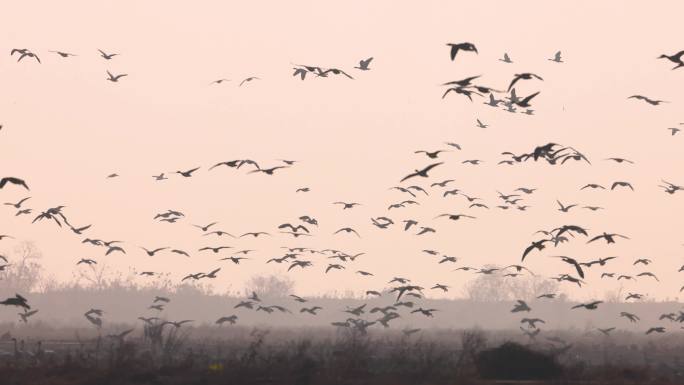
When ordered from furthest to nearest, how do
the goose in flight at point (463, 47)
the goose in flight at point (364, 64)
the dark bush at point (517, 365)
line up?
the goose in flight at point (364, 64)
the dark bush at point (517, 365)
the goose in flight at point (463, 47)

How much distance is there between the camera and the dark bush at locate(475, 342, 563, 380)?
23734 mm

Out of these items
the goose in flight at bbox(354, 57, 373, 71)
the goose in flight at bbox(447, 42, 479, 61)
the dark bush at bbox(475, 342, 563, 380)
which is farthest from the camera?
the goose in flight at bbox(354, 57, 373, 71)

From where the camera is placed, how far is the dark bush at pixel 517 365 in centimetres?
2373

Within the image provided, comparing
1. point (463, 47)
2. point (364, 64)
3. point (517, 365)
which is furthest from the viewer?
point (364, 64)

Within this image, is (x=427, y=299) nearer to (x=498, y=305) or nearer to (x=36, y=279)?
(x=498, y=305)

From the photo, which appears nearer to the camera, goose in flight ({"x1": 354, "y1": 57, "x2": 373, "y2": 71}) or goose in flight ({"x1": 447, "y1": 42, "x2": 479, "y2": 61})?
goose in flight ({"x1": 447, "y1": 42, "x2": 479, "y2": 61})

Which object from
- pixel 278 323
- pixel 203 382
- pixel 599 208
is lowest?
pixel 203 382

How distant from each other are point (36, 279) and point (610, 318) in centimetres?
7907

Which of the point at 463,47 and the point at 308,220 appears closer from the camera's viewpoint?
the point at 463,47

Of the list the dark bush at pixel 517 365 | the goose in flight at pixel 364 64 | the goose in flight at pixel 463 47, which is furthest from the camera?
Answer: the goose in flight at pixel 364 64

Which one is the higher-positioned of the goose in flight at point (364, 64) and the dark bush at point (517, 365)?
the goose in flight at point (364, 64)

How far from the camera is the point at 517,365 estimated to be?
23922 mm

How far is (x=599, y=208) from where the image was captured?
3562cm

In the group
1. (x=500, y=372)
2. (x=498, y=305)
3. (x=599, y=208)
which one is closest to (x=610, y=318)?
(x=498, y=305)
